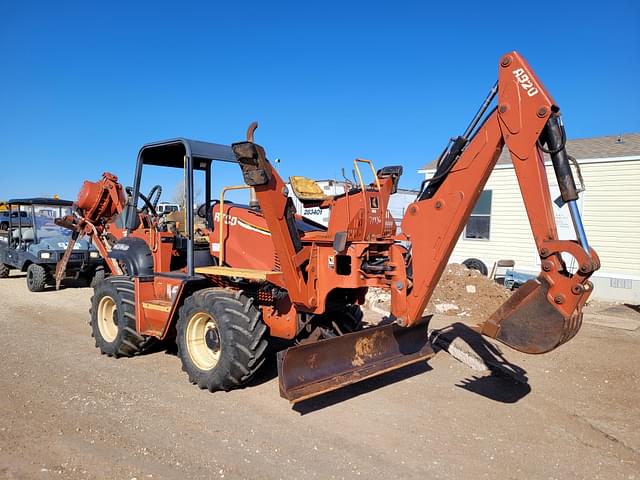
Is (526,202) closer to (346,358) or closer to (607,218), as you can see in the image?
(346,358)

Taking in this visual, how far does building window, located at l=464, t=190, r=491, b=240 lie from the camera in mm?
14031

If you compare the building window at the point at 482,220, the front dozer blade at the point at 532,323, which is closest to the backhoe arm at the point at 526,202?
the front dozer blade at the point at 532,323

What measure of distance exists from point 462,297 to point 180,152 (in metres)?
6.29

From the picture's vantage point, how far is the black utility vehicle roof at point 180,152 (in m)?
6.06

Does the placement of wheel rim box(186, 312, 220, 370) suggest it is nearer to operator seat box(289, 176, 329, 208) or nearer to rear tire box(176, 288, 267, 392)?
rear tire box(176, 288, 267, 392)

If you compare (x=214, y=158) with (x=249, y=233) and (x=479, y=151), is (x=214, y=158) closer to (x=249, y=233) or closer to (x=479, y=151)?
(x=249, y=233)

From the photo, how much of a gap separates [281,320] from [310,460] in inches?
73.2

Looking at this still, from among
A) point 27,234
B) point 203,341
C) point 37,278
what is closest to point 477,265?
point 203,341

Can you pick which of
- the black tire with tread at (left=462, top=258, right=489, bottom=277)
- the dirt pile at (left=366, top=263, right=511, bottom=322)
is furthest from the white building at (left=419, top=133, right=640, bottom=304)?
the dirt pile at (left=366, top=263, right=511, bottom=322)

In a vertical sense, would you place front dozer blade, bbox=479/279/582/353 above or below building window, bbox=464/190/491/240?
below

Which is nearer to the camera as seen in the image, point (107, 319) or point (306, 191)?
point (306, 191)

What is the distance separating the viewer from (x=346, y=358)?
504 centimetres

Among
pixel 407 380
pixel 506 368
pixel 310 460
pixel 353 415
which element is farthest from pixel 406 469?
pixel 506 368

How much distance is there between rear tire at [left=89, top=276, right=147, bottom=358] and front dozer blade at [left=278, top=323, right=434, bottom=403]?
269 centimetres
